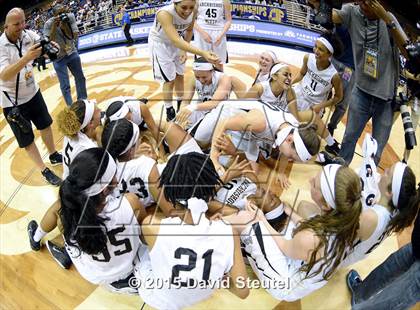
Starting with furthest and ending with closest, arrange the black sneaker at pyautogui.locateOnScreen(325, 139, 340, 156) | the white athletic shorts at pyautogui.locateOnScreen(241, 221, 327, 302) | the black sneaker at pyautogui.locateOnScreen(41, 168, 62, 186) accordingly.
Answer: the black sneaker at pyautogui.locateOnScreen(325, 139, 340, 156) → the black sneaker at pyautogui.locateOnScreen(41, 168, 62, 186) → the white athletic shorts at pyautogui.locateOnScreen(241, 221, 327, 302)

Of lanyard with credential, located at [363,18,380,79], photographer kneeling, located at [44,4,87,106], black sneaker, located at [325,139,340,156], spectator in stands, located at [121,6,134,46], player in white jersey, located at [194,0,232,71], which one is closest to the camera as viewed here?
lanyard with credential, located at [363,18,380,79]

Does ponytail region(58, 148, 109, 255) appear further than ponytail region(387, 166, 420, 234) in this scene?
No

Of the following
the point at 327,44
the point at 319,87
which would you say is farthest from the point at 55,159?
the point at 327,44

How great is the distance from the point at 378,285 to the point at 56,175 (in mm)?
2434

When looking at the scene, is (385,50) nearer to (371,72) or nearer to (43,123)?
(371,72)

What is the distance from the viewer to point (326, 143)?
2977 mm

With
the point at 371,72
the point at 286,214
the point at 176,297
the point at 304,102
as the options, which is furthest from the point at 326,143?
the point at 176,297

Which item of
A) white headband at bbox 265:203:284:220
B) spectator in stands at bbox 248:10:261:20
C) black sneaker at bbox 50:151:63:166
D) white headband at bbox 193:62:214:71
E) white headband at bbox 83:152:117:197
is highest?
white headband at bbox 83:152:117:197

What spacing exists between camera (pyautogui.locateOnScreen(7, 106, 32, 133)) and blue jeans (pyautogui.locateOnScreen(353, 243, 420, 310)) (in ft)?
7.82

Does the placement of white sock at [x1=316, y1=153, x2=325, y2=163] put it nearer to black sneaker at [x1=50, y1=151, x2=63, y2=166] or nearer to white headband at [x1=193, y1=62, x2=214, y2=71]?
white headband at [x1=193, y1=62, x2=214, y2=71]

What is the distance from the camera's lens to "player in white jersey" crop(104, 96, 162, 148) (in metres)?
2.21

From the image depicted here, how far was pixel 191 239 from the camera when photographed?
1.33 m

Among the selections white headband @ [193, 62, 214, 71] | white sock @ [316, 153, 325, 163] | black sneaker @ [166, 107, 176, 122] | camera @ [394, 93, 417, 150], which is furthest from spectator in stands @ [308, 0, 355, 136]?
black sneaker @ [166, 107, 176, 122]

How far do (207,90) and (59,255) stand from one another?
1.60m
